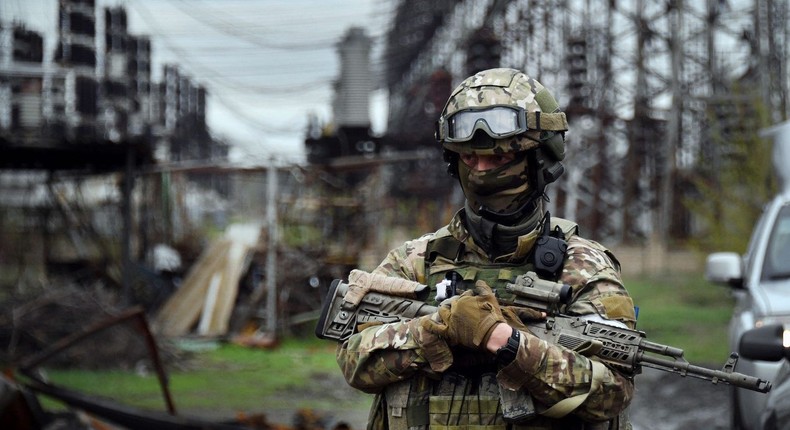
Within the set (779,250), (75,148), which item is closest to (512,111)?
(779,250)

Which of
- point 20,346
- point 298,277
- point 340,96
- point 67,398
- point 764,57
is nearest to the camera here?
point 67,398

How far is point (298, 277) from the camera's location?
14.3 metres

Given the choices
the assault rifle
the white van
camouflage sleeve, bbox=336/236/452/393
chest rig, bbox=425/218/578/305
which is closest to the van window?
the white van

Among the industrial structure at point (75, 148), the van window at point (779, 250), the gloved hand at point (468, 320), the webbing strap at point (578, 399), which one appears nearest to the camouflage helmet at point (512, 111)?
the gloved hand at point (468, 320)

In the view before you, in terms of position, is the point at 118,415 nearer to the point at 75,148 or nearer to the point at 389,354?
the point at 389,354

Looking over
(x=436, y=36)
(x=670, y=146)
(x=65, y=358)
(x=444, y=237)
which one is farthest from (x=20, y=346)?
(x=436, y=36)

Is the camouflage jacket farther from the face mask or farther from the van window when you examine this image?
the van window

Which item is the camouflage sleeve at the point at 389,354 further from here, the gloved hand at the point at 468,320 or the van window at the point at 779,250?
the van window at the point at 779,250

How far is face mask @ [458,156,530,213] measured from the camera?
320 centimetres

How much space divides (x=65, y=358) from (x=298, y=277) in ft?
12.0

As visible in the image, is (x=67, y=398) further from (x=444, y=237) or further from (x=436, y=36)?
(x=436, y=36)

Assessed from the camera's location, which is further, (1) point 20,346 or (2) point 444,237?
(1) point 20,346

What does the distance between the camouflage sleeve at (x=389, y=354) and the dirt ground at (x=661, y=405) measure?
5.25m

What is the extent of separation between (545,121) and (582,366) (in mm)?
811
